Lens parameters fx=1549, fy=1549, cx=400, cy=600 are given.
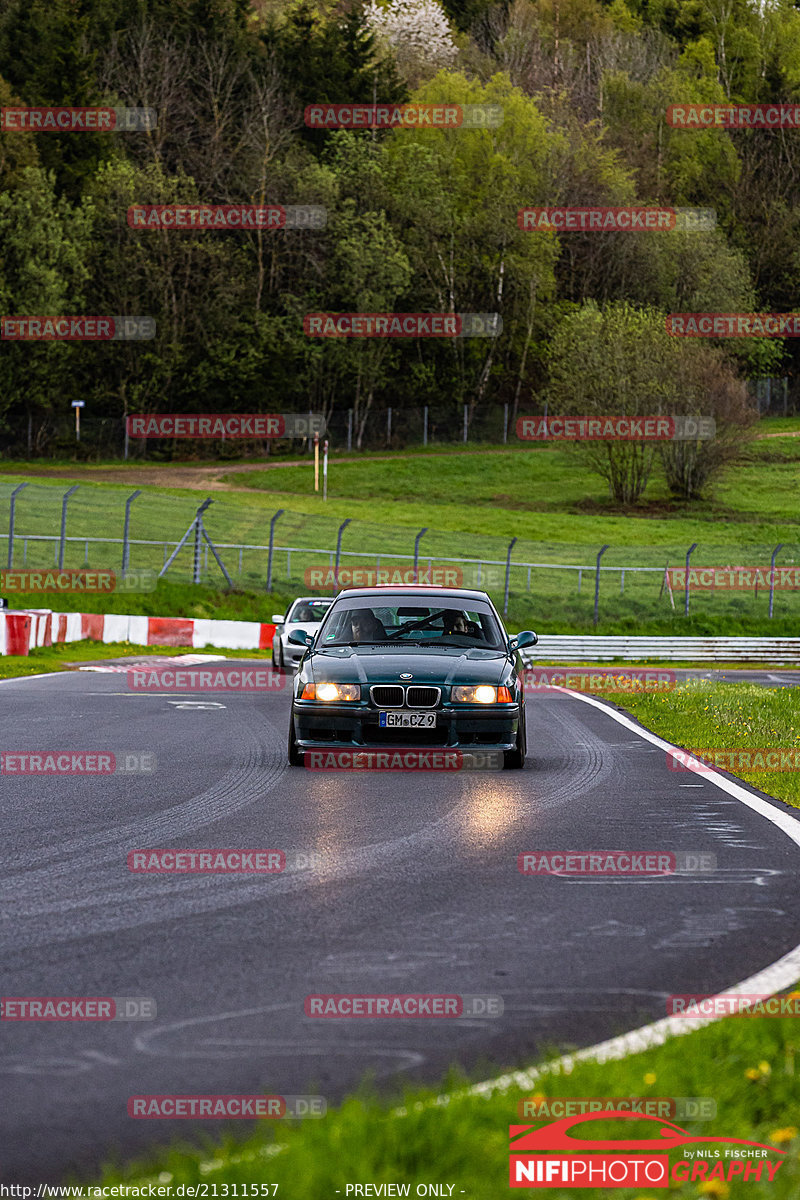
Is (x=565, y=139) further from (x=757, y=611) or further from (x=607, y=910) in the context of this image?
(x=607, y=910)

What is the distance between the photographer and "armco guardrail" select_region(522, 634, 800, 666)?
125 feet

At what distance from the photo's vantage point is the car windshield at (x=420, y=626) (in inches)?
527

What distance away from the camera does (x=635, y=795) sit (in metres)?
11.0

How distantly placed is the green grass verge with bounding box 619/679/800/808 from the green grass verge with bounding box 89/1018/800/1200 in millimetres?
6502

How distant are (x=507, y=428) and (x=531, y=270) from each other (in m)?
9.07

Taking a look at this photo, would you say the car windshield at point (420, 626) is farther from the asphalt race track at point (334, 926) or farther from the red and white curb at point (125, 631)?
the red and white curb at point (125, 631)

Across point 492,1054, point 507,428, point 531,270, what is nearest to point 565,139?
point 531,270

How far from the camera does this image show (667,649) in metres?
38.9

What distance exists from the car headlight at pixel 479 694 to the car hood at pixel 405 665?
63 millimetres
